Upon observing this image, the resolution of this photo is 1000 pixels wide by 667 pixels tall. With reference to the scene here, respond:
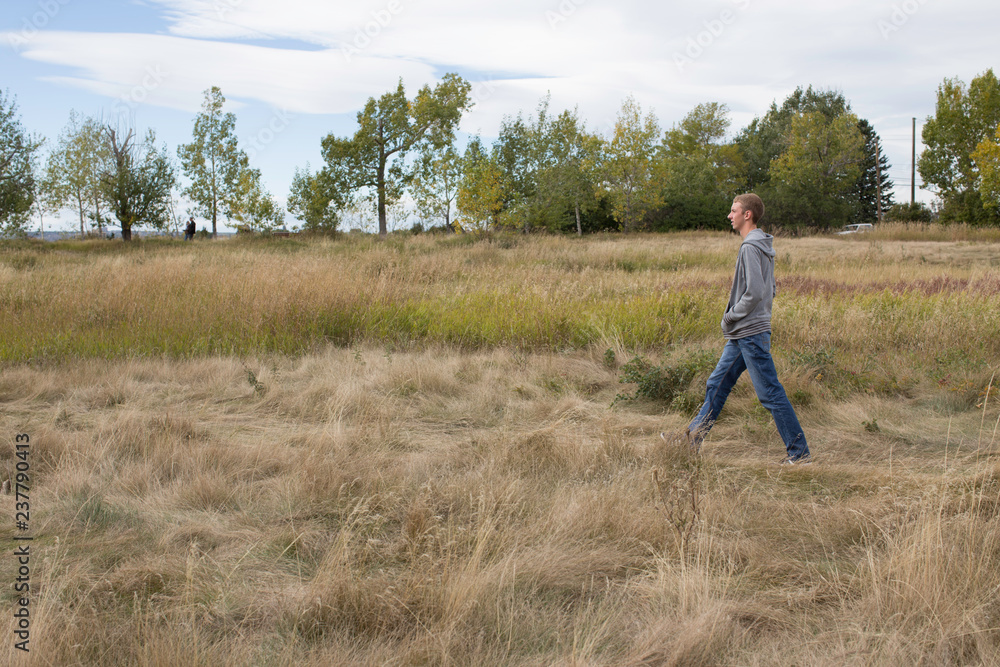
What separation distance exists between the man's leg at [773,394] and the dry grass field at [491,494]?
26 centimetres

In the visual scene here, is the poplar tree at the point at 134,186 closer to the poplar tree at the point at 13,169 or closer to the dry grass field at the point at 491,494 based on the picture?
the poplar tree at the point at 13,169

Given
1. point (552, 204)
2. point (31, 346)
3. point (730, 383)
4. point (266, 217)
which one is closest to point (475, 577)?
point (730, 383)

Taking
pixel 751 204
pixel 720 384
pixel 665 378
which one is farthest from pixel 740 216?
pixel 665 378

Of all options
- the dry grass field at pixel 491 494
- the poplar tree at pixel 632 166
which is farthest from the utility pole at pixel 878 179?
the dry grass field at pixel 491 494

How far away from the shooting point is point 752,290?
4.23 metres

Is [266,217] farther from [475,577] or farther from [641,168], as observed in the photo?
[475,577]

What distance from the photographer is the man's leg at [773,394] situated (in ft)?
14.1

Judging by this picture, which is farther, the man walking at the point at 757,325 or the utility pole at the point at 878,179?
the utility pole at the point at 878,179

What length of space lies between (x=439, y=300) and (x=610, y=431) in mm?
6058

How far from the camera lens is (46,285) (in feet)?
33.1

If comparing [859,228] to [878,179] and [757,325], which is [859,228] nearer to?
[878,179]

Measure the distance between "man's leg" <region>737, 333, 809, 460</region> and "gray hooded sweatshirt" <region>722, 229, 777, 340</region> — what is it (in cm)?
9

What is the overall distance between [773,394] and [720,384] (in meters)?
0.40

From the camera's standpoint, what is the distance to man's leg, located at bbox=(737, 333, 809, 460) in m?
4.29
